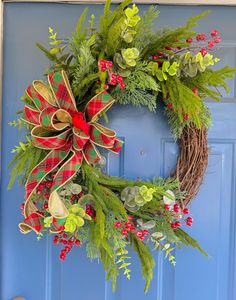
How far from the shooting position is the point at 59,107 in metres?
1.01

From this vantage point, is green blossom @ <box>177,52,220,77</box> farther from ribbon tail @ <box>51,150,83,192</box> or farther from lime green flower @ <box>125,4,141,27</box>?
ribbon tail @ <box>51,150,83,192</box>

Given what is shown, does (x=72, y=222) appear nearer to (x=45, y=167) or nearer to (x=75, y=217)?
(x=75, y=217)

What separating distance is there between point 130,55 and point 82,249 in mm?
652

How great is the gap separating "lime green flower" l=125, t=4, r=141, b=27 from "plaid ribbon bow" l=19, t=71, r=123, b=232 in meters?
0.18

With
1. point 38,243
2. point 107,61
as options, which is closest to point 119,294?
point 38,243

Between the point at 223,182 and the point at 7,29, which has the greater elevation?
the point at 7,29

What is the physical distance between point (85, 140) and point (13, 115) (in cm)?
40

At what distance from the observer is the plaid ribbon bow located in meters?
0.99

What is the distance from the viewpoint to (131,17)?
91 centimetres

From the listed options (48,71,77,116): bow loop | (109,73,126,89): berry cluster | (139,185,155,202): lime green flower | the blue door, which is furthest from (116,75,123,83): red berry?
the blue door

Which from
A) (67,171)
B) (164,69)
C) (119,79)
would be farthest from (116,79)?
(67,171)

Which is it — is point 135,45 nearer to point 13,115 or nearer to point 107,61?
point 107,61

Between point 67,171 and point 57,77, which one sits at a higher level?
point 57,77

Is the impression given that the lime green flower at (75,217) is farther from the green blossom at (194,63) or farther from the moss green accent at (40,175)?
the green blossom at (194,63)
